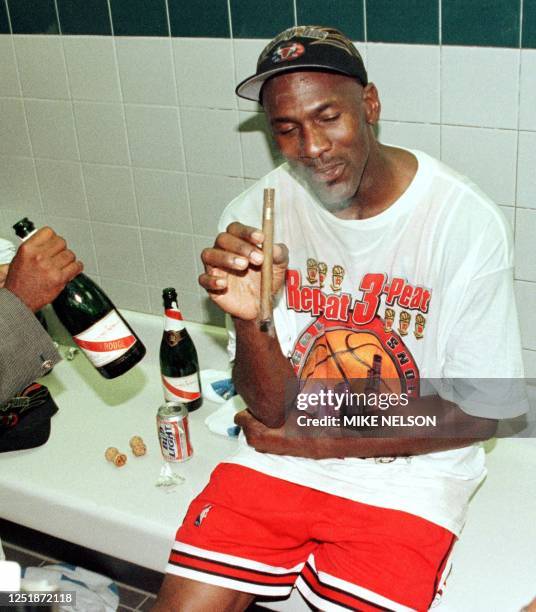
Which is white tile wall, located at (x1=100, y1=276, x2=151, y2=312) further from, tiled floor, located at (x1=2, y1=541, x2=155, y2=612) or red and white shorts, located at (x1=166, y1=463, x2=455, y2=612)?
red and white shorts, located at (x1=166, y1=463, x2=455, y2=612)

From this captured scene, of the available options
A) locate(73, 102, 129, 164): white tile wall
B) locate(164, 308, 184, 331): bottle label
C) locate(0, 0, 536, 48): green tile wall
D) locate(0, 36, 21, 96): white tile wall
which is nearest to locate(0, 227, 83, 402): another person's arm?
locate(164, 308, 184, 331): bottle label

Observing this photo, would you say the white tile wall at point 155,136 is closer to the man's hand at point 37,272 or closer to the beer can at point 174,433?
the beer can at point 174,433

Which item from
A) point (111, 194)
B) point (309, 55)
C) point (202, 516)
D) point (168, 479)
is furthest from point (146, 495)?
point (309, 55)

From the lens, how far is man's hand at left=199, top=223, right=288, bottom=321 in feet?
4.59

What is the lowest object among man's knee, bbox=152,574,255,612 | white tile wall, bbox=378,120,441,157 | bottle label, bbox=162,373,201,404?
bottle label, bbox=162,373,201,404

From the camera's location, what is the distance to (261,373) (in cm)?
161

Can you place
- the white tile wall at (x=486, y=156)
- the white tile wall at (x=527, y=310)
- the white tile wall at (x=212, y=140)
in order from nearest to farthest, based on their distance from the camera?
the white tile wall at (x=486, y=156)
the white tile wall at (x=527, y=310)
the white tile wall at (x=212, y=140)

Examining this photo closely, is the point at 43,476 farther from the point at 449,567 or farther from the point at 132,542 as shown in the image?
the point at 449,567

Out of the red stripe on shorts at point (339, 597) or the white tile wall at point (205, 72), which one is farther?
the white tile wall at point (205, 72)

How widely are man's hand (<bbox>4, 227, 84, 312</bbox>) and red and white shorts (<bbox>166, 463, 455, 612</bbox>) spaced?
0.53 meters

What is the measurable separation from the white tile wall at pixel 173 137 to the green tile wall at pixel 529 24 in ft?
0.06

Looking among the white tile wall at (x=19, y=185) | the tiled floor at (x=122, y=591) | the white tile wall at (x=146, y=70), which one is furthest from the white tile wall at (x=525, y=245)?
the white tile wall at (x=19, y=185)

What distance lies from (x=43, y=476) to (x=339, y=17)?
49.1 inches

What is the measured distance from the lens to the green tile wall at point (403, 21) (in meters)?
1.72
